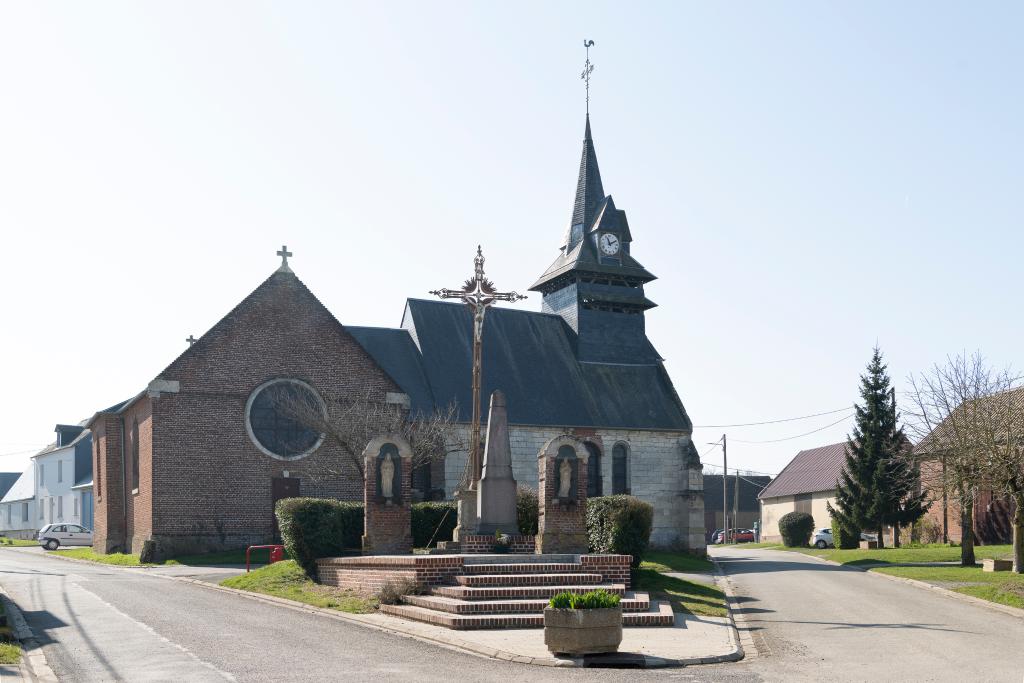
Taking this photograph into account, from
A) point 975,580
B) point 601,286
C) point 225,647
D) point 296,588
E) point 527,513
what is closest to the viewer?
point 225,647

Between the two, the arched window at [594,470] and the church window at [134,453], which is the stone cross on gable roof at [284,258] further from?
the arched window at [594,470]

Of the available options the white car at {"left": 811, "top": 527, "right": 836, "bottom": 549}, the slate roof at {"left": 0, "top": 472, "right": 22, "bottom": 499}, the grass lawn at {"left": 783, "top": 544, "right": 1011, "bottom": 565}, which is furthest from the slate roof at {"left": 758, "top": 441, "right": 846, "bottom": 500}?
the slate roof at {"left": 0, "top": 472, "right": 22, "bottom": 499}

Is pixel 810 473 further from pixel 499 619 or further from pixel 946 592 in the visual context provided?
pixel 499 619

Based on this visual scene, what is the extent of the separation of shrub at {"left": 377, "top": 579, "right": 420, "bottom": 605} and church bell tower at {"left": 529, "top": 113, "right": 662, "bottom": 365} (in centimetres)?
2410

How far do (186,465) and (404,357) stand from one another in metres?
9.37

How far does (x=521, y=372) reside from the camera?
3944cm

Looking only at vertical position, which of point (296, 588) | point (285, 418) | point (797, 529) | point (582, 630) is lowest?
point (797, 529)

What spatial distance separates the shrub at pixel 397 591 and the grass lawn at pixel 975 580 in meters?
11.3

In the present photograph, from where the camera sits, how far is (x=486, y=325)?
41.0 metres

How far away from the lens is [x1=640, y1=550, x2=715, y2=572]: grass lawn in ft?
101

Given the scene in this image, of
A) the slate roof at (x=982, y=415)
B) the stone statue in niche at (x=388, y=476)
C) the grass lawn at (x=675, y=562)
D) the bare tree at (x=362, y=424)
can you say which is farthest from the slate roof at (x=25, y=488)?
the slate roof at (x=982, y=415)

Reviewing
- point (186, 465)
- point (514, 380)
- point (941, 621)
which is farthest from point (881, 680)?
point (514, 380)

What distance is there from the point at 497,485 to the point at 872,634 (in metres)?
8.86

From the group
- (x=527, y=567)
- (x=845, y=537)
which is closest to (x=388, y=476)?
(x=527, y=567)
